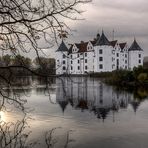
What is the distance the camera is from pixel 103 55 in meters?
55.8

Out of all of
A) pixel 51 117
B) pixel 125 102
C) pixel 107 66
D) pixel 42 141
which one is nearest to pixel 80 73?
pixel 107 66

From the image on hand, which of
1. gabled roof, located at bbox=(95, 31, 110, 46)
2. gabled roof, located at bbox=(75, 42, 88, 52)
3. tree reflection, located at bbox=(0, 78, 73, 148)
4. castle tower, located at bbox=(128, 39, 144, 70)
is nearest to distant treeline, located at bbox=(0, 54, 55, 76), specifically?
tree reflection, located at bbox=(0, 78, 73, 148)

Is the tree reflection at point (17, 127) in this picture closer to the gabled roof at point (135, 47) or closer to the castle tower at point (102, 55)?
the castle tower at point (102, 55)

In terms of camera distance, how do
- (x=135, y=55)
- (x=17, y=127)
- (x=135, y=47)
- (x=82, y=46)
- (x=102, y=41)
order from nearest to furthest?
(x=17, y=127), (x=102, y=41), (x=82, y=46), (x=135, y=55), (x=135, y=47)

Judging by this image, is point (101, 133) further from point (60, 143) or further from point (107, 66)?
point (107, 66)

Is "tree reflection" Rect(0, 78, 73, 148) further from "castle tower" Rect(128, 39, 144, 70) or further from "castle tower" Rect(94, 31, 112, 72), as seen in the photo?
"castle tower" Rect(128, 39, 144, 70)

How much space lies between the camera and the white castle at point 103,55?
2200 inches

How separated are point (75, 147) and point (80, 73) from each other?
51.7 metres

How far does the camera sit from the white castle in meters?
55.9

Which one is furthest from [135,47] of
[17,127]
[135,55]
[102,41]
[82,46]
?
[17,127]

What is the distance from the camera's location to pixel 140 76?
30.9 metres

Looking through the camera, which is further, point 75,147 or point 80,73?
point 80,73

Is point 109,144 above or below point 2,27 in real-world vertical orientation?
below

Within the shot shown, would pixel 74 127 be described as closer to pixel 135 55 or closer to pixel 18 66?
pixel 18 66
